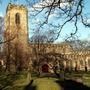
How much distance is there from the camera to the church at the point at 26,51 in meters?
65.0

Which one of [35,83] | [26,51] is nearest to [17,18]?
[26,51]

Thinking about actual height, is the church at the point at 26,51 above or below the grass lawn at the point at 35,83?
above

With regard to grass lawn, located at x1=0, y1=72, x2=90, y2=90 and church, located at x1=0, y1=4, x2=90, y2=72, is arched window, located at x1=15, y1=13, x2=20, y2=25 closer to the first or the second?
church, located at x1=0, y1=4, x2=90, y2=72

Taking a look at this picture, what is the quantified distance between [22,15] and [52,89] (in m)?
83.3

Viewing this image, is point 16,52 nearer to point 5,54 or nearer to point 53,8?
point 5,54

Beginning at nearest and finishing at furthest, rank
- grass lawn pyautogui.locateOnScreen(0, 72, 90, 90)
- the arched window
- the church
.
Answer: grass lawn pyautogui.locateOnScreen(0, 72, 90, 90) < the church < the arched window

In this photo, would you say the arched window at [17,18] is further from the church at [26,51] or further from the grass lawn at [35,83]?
the grass lawn at [35,83]

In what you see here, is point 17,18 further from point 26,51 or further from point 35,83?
point 35,83

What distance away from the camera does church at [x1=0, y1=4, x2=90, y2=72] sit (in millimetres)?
65000

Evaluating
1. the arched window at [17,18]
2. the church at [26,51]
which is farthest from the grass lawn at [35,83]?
the arched window at [17,18]

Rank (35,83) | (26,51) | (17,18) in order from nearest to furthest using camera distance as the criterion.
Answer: (35,83)
(26,51)
(17,18)

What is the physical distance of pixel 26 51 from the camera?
3622 inches

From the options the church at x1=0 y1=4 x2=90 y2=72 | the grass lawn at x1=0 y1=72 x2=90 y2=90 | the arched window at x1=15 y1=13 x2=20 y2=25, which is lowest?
the grass lawn at x1=0 y1=72 x2=90 y2=90

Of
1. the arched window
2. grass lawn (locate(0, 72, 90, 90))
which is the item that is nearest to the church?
the arched window
